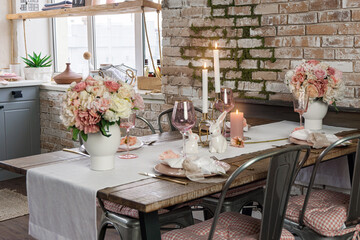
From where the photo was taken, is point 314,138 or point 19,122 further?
point 19,122

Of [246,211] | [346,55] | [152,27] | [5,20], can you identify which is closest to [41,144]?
[5,20]

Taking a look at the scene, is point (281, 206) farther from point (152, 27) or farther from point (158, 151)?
point (152, 27)

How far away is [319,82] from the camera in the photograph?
8.52 ft

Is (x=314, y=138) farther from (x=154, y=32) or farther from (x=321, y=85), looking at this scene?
(x=154, y=32)

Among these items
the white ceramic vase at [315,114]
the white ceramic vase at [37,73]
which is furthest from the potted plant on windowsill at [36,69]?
the white ceramic vase at [315,114]

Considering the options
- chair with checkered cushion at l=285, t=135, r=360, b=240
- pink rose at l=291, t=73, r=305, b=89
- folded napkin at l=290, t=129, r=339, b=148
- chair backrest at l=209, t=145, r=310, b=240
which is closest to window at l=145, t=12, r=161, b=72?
pink rose at l=291, t=73, r=305, b=89

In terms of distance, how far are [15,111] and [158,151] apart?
297 cm

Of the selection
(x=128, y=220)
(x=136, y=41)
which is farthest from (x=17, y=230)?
(x=136, y=41)

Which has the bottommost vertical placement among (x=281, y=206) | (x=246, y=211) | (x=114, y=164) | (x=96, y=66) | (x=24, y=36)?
(x=246, y=211)

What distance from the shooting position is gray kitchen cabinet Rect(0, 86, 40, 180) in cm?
475

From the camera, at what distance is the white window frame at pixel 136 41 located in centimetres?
465

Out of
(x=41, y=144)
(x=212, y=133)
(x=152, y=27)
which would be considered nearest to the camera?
(x=212, y=133)

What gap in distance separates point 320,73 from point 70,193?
1441mm

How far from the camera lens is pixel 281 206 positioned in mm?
1837
